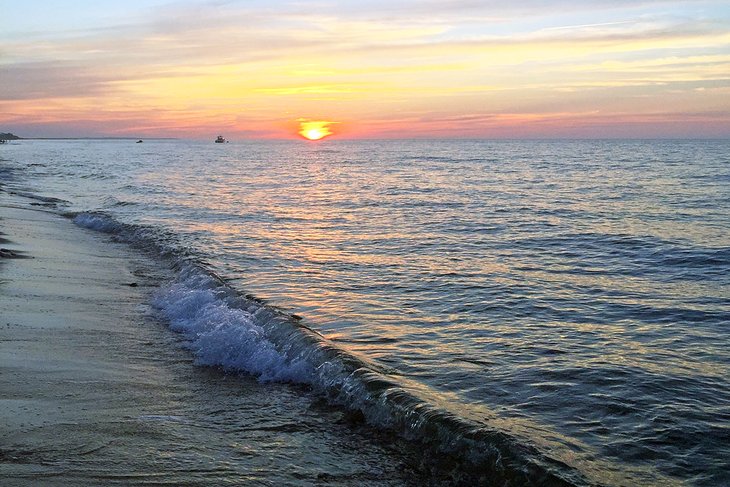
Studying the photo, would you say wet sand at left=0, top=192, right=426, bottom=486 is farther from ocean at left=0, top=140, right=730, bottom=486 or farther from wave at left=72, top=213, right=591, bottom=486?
ocean at left=0, top=140, right=730, bottom=486

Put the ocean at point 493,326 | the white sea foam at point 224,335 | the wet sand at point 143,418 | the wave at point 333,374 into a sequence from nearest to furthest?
the wet sand at point 143,418
the wave at point 333,374
the ocean at point 493,326
the white sea foam at point 224,335

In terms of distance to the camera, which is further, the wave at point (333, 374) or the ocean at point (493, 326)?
the ocean at point (493, 326)

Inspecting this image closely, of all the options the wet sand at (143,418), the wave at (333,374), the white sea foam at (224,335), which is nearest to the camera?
the wet sand at (143,418)

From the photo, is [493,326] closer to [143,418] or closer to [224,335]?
[224,335]

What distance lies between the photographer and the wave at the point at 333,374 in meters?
6.55

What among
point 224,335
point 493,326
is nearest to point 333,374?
point 224,335

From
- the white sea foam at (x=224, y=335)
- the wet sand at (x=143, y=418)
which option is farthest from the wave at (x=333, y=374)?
the wet sand at (x=143, y=418)

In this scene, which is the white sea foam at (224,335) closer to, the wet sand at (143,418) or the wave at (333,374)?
the wave at (333,374)

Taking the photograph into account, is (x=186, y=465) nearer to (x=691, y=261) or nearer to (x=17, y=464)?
(x=17, y=464)

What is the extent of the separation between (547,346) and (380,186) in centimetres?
3861

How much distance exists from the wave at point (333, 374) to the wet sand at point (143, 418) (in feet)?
1.11

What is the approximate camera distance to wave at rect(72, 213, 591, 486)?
6.55 metres

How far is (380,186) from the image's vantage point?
48.3 meters

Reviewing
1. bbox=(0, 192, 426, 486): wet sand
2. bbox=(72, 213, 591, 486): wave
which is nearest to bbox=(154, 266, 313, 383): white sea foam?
bbox=(72, 213, 591, 486): wave
